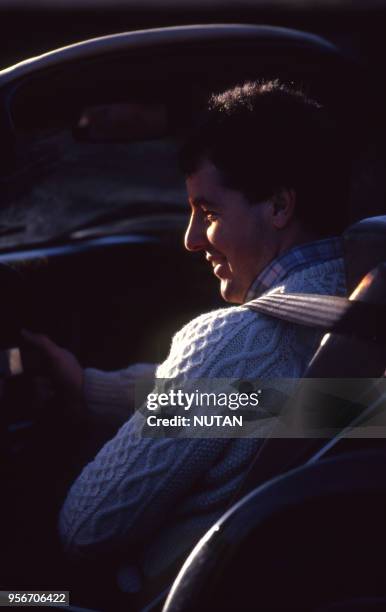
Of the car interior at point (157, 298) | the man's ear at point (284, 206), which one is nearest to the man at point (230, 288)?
the man's ear at point (284, 206)

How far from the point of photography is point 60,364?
8.76ft

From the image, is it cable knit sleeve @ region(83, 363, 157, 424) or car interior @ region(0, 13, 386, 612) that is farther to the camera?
cable knit sleeve @ region(83, 363, 157, 424)

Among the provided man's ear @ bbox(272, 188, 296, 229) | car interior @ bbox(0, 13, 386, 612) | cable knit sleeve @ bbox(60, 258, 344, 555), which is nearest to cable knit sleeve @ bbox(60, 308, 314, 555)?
cable knit sleeve @ bbox(60, 258, 344, 555)

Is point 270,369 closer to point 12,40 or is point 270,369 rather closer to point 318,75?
point 318,75

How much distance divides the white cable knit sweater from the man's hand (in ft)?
2.41

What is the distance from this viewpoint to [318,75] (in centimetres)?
A: 269

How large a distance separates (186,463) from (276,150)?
639 mm

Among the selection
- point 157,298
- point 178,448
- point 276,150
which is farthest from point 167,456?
point 157,298

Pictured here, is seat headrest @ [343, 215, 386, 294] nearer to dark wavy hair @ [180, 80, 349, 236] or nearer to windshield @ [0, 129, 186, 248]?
dark wavy hair @ [180, 80, 349, 236]

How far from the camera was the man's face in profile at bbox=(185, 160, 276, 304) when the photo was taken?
203 cm

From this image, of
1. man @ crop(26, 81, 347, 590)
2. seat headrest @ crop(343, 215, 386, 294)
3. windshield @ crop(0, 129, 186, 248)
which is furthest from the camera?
windshield @ crop(0, 129, 186, 248)

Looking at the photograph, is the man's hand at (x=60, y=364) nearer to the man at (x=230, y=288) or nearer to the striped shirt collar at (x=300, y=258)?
the man at (x=230, y=288)

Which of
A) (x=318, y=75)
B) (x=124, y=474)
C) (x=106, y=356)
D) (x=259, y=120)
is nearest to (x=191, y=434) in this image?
(x=124, y=474)

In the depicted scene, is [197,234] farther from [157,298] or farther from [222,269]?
[157,298]
